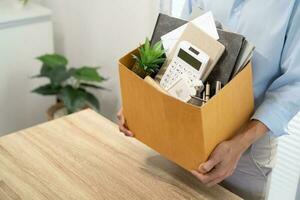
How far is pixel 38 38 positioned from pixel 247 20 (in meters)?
1.46

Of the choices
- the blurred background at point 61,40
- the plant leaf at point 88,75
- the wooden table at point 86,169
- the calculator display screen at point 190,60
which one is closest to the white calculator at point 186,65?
the calculator display screen at point 190,60

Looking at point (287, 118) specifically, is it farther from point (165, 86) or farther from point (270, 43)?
point (165, 86)

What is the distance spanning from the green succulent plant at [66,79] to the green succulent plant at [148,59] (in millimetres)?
1061

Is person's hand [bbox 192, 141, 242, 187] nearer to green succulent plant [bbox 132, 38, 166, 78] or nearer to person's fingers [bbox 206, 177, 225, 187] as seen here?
person's fingers [bbox 206, 177, 225, 187]

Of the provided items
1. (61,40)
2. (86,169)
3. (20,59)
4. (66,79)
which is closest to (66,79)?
(66,79)

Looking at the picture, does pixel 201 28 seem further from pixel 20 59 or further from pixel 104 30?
pixel 20 59

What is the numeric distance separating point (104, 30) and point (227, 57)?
129cm

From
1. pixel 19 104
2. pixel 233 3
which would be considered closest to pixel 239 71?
pixel 233 3

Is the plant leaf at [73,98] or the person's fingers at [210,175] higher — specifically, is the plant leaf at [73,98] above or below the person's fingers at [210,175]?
below

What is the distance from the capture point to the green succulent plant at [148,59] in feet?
2.69

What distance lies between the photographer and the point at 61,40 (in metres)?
2.32

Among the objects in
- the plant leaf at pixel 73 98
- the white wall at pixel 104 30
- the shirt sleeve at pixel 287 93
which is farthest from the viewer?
the plant leaf at pixel 73 98

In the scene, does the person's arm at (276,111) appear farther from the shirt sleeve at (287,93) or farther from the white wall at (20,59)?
the white wall at (20,59)

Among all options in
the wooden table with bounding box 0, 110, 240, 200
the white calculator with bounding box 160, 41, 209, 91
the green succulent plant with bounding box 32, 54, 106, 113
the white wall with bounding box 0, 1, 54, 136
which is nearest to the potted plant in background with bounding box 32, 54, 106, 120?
the green succulent plant with bounding box 32, 54, 106, 113
